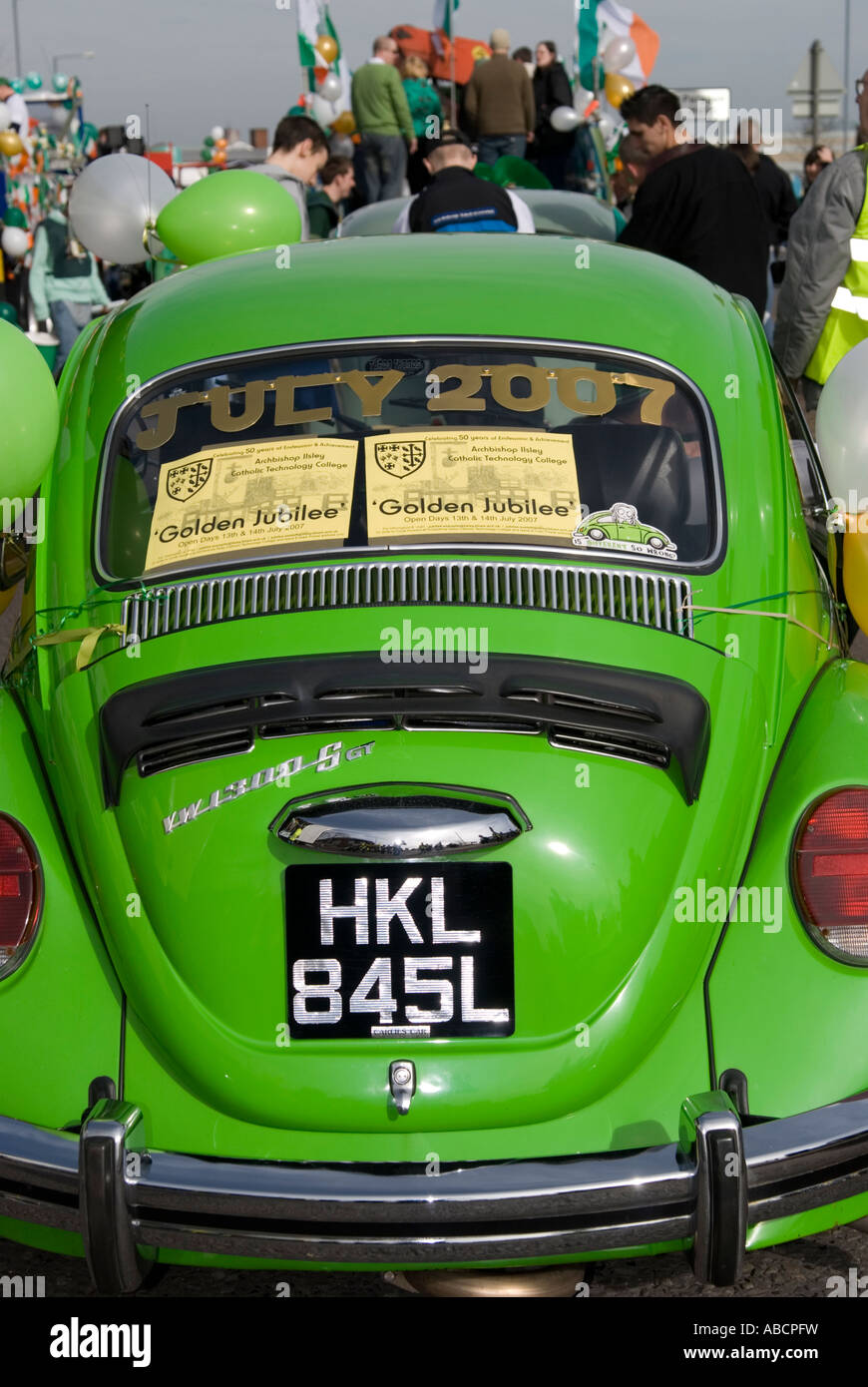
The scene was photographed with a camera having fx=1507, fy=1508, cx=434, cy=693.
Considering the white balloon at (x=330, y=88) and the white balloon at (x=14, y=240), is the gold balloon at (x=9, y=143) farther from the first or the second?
the white balloon at (x=330, y=88)

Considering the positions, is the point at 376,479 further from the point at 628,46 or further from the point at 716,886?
the point at 628,46

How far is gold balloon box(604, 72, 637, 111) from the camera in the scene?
54.1 feet

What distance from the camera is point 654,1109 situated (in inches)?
103

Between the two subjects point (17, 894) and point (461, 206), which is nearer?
point (17, 894)

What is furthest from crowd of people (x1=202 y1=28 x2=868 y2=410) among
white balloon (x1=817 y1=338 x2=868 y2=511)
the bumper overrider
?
the bumper overrider

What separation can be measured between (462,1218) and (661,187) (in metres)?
5.63

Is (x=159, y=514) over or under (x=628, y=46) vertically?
under

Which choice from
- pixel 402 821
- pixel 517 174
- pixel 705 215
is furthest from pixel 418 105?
pixel 402 821

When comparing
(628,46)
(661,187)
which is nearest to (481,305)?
(661,187)

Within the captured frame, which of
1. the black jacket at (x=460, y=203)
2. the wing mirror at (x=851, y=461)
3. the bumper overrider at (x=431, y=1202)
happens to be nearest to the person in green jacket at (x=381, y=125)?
the black jacket at (x=460, y=203)

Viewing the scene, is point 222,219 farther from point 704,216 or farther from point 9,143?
point 9,143

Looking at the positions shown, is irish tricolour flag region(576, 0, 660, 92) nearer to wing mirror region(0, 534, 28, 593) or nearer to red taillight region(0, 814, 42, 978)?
wing mirror region(0, 534, 28, 593)

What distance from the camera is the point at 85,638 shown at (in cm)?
312

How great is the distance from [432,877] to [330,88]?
15.4m
